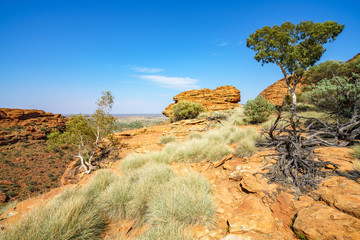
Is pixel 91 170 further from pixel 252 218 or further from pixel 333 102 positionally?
pixel 333 102

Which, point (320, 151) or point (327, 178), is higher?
point (320, 151)

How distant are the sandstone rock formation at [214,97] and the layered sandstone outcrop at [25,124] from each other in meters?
23.3

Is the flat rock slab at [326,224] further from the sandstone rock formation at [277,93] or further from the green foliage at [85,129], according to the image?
the sandstone rock formation at [277,93]

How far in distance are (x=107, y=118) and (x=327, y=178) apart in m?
8.90

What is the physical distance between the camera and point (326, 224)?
150 centimetres

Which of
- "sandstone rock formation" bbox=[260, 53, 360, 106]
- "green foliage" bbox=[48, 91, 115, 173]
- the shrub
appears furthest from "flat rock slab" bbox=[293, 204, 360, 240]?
"sandstone rock formation" bbox=[260, 53, 360, 106]

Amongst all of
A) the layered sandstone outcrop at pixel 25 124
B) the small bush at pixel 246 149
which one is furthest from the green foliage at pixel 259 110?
the layered sandstone outcrop at pixel 25 124

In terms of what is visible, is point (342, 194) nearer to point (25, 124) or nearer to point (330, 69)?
point (330, 69)

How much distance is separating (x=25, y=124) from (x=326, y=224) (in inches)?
Result: 1656

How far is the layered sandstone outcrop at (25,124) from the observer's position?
22766 millimetres

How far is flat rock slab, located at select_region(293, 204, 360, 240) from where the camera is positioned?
1372mm

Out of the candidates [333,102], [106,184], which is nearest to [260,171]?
[106,184]

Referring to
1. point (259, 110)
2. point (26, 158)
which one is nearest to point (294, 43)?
point (259, 110)

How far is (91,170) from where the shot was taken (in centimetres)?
670
